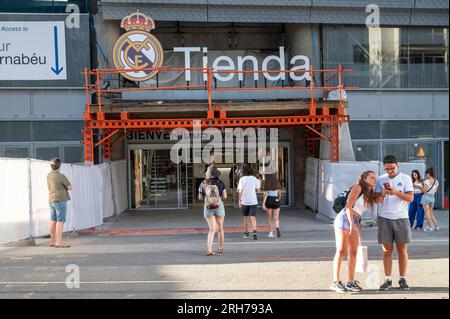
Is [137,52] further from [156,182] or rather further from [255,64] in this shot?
[156,182]

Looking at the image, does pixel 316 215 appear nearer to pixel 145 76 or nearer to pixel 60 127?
pixel 145 76

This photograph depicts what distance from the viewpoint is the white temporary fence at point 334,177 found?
48.7 ft

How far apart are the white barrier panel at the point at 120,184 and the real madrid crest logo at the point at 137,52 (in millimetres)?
3112

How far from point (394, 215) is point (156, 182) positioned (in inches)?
560

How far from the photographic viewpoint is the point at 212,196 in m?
10.0

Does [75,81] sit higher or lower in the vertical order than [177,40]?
lower

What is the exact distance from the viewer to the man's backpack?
10000 millimetres

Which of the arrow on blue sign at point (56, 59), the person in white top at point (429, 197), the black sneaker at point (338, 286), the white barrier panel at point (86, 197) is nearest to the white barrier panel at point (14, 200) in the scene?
the white barrier panel at point (86, 197)

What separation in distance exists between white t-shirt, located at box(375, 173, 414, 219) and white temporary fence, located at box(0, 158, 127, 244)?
24.1 ft

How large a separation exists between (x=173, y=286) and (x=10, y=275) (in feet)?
8.52

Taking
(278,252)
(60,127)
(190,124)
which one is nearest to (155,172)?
(60,127)

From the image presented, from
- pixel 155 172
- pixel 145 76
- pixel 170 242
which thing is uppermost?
pixel 145 76

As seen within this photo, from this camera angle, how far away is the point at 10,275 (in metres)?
8.40

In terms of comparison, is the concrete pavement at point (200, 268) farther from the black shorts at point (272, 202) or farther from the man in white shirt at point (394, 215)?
the black shorts at point (272, 202)
